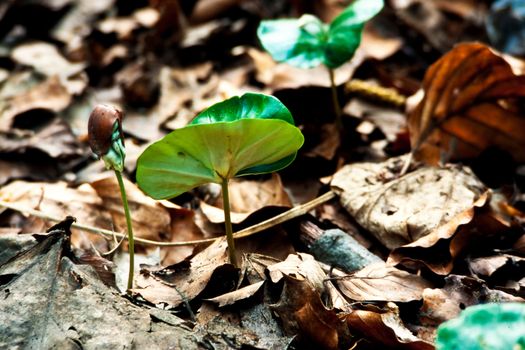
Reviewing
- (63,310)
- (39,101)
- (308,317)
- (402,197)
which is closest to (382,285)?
(308,317)

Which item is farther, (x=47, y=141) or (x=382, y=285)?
(x=47, y=141)

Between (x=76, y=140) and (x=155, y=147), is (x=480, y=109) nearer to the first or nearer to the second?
(x=155, y=147)

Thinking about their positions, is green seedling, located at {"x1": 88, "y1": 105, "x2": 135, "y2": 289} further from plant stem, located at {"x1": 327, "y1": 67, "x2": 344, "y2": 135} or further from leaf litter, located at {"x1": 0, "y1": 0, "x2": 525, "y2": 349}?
plant stem, located at {"x1": 327, "y1": 67, "x2": 344, "y2": 135}

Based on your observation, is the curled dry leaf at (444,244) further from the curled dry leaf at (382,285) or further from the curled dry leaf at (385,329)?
the curled dry leaf at (385,329)

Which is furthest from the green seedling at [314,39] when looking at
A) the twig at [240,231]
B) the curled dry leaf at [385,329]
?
the curled dry leaf at [385,329]

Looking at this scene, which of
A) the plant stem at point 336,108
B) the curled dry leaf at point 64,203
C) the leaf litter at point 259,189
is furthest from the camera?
the plant stem at point 336,108

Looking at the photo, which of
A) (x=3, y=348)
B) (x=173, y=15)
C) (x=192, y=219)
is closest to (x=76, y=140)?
(x=192, y=219)

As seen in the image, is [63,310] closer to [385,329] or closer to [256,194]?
[385,329]
